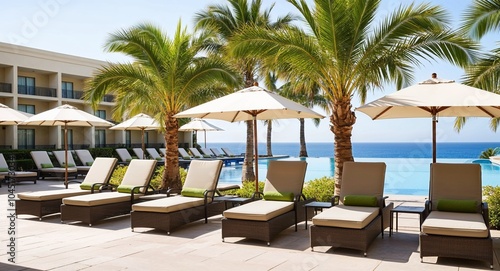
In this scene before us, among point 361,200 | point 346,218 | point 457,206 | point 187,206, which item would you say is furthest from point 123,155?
point 457,206

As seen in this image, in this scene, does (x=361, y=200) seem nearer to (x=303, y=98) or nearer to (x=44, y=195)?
(x=44, y=195)

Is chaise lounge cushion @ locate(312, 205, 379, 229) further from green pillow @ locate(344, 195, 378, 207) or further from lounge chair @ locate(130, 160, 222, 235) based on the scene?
lounge chair @ locate(130, 160, 222, 235)

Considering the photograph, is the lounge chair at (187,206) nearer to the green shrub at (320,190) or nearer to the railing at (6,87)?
the green shrub at (320,190)

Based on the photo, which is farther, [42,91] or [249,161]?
[42,91]

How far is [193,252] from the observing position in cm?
638

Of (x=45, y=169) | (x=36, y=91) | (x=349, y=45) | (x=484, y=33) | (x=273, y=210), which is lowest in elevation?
(x=45, y=169)

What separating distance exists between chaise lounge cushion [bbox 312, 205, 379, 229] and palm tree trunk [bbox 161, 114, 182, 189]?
673 cm

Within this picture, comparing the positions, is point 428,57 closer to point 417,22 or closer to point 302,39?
point 417,22

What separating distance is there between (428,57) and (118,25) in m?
7.91

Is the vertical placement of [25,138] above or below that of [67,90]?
below

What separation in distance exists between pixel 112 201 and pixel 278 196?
336 cm

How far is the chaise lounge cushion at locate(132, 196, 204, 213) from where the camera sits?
766 centimetres

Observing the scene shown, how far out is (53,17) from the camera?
961 cm

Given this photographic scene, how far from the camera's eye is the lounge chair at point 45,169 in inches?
743
